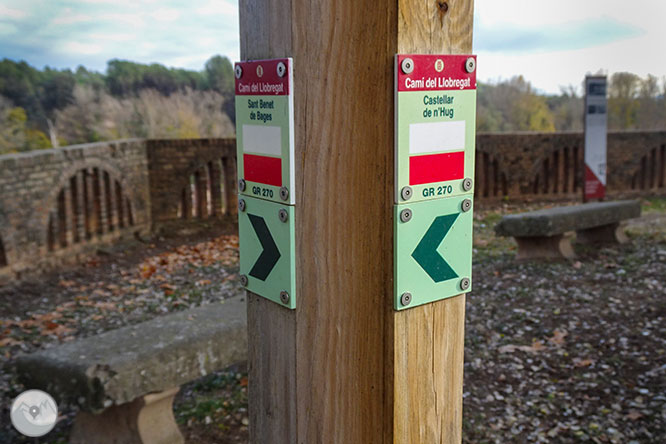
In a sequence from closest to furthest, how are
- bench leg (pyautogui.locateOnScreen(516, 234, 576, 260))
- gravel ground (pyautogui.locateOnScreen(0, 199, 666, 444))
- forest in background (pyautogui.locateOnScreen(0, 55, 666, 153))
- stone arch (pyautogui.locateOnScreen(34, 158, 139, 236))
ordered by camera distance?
gravel ground (pyautogui.locateOnScreen(0, 199, 666, 444)) < bench leg (pyautogui.locateOnScreen(516, 234, 576, 260)) < stone arch (pyautogui.locateOnScreen(34, 158, 139, 236)) < forest in background (pyautogui.locateOnScreen(0, 55, 666, 153))

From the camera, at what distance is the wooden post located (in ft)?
4.36

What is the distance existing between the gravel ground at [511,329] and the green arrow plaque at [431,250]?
9.05ft

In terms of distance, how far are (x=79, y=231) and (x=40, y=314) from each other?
2.53m

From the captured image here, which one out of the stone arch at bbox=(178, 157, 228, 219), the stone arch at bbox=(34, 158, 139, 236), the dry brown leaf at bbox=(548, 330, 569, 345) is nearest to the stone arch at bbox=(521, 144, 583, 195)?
the stone arch at bbox=(178, 157, 228, 219)

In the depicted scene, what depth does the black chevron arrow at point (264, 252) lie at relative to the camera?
4.93 ft

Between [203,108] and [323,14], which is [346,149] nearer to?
[323,14]

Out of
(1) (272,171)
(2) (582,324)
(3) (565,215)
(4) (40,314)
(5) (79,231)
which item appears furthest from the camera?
(5) (79,231)

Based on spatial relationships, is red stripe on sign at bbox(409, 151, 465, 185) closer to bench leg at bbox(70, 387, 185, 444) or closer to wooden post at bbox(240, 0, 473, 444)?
wooden post at bbox(240, 0, 473, 444)

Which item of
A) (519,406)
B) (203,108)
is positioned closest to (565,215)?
(519,406)

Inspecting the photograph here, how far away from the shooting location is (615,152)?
13359 mm

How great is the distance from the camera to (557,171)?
518 inches

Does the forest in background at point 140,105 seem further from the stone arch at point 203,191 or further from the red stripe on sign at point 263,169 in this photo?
the red stripe on sign at point 263,169

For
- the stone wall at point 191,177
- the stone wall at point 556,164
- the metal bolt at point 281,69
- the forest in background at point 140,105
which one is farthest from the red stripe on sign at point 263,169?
the forest in background at point 140,105

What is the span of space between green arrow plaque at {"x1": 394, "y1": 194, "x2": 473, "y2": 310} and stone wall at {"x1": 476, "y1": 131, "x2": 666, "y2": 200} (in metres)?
11.4
